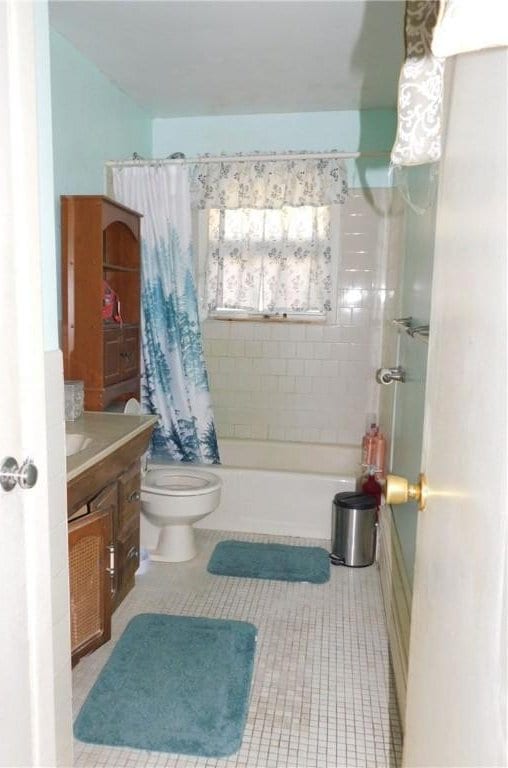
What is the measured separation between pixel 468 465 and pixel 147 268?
2.79 m

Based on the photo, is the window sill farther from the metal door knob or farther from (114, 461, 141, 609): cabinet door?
the metal door knob

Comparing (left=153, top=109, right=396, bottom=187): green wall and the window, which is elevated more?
(left=153, top=109, right=396, bottom=187): green wall

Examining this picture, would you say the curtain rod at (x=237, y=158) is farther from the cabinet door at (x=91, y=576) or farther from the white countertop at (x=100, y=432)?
the cabinet door at (x=91, y=576)

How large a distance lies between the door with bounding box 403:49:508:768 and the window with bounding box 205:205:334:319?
2621mm

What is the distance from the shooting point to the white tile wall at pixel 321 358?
3553 millimetres

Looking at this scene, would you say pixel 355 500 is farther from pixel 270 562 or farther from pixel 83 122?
pixel 83 122

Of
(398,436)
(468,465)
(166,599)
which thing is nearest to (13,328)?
(468,465)

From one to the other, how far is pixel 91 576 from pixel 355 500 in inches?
59.6

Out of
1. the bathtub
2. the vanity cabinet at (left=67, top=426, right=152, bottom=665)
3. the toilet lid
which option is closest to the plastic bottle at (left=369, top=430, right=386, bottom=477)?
the bathtub

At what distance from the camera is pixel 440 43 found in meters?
0.50

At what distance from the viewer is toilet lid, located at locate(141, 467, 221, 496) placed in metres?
2.89

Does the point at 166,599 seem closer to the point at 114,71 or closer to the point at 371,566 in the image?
the point at 371,566

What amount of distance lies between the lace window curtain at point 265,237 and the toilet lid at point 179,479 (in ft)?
3.70

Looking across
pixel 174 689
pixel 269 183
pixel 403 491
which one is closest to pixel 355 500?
pixel 174 689
